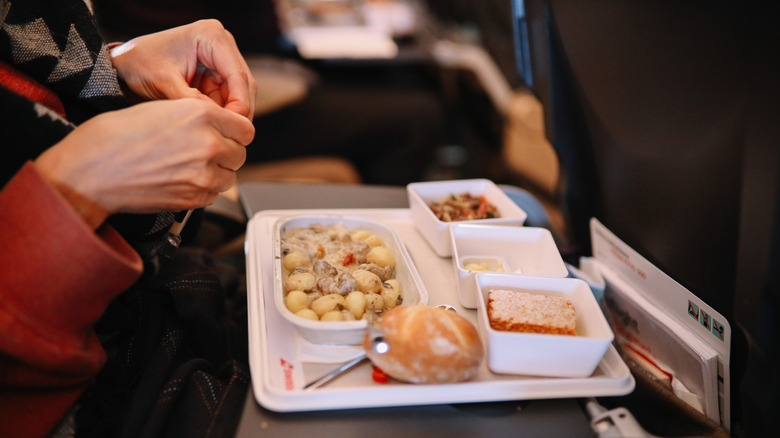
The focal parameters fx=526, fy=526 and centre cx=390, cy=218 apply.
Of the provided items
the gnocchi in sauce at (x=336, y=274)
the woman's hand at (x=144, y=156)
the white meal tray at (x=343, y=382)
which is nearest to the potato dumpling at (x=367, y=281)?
the gnocchi in sauce at (x=336, y=274)

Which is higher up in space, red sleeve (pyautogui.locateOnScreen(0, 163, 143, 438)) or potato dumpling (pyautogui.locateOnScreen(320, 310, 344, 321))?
red sleeve (pyautogui.locateOnScreen(0, 163, 143, 438))

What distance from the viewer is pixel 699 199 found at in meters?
0.67

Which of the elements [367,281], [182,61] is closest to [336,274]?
[367,281]

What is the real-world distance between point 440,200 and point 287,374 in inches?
20.2

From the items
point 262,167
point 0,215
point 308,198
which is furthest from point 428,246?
point 262,167

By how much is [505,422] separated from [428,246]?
1.24ft

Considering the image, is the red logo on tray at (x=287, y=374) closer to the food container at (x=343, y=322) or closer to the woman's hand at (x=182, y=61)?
the food container at (x=343, y=322)

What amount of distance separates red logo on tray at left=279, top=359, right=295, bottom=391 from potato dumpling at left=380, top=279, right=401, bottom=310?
0.17 meters

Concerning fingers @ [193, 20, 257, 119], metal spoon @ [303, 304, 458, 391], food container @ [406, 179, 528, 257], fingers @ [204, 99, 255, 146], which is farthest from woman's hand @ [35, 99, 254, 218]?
food container @ [406, 179, 528, 257]

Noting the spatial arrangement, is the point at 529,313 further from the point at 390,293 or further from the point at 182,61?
the point at 182,61

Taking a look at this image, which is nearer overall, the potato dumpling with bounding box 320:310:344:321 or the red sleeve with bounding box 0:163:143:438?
the red sleeve with bounding box 0:163:143:438

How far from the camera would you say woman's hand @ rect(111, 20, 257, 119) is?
31.9 inches

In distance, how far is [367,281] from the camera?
29.6 inches

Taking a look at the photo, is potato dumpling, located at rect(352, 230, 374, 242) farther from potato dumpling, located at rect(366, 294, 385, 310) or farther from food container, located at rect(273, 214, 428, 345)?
potato dumpling, located at rect(366, 294, 385, 310)
